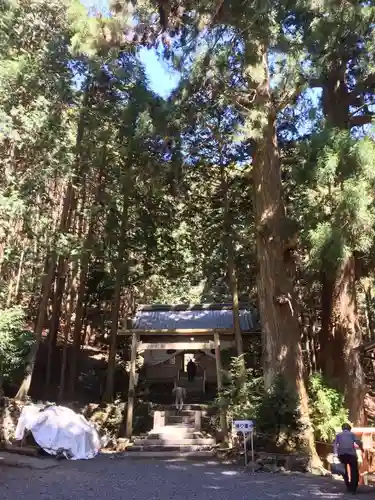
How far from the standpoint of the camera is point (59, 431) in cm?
945

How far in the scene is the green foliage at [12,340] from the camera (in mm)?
8727

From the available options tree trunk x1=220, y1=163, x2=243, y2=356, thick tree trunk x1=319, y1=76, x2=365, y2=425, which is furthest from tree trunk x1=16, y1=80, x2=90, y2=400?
thick tree trunk x1=319, y1=76, x2=365, y2=425

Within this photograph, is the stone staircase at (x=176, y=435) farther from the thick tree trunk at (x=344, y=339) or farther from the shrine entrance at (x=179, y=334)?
the thick tree trunk at (x=344, y=339)

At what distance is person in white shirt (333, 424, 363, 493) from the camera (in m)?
5.77

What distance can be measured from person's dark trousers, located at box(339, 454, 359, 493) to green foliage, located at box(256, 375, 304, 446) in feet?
5.63

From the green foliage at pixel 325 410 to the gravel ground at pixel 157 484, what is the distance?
1.68m

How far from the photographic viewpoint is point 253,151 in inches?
386

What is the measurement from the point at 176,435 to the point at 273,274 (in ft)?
18.6

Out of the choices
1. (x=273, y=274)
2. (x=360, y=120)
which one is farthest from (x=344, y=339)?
(x=360, y=120)

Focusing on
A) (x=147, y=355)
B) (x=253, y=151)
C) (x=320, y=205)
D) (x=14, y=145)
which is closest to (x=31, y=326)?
(x=147, y=355)

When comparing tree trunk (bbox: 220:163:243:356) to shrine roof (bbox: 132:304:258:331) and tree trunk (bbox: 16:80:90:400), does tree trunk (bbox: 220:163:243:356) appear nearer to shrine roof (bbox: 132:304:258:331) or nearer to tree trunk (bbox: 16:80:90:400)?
shrine roof (bbox: 132:304:258:331)

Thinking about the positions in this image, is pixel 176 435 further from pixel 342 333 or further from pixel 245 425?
pixel 342 333

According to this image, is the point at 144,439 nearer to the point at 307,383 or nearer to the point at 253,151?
the point at 307,383

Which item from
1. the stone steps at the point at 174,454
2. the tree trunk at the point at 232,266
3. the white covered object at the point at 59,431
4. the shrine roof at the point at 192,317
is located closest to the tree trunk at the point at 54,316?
the shrine roof at the point at 192,317
